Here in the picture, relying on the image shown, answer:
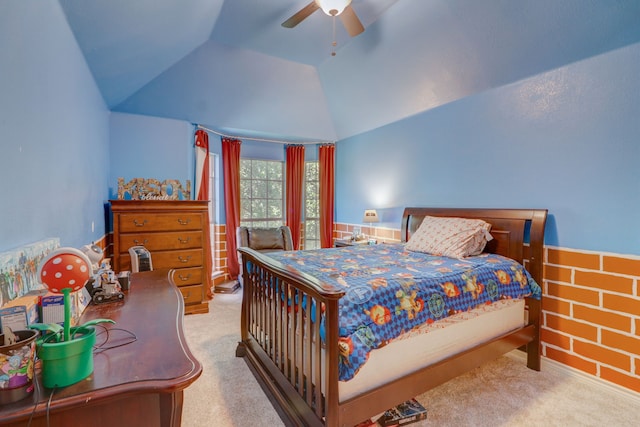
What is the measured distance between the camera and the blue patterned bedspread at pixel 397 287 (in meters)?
1.55

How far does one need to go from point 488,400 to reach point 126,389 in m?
2.27

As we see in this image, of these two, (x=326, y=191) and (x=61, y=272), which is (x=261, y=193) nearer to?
(x=326, y=191)

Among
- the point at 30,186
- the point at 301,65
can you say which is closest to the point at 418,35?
the point at 301,65

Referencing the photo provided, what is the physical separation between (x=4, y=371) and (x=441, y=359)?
6.73 feet

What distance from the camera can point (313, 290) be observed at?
5.06ft

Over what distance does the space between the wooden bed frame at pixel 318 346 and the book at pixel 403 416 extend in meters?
0.19

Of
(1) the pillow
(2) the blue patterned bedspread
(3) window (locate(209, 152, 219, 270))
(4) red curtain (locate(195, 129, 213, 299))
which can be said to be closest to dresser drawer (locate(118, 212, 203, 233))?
(4) red curtain (locate(195, 129, 213, 299))

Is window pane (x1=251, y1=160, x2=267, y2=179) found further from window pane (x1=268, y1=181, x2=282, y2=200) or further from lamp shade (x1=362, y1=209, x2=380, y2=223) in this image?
lamp shade (x1=362, y1=209, x2=380, y2=223)

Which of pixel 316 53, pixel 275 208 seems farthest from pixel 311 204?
pixel 316 53

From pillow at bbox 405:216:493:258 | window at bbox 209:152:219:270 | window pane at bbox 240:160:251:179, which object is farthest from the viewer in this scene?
window pane at bbox 240:160:251:179

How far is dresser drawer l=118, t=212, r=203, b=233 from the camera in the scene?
3250 millimetres

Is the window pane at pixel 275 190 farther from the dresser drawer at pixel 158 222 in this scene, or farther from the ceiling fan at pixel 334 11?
the ceiling fan at pixel 334 11

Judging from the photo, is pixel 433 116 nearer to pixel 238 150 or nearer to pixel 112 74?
pixel 238 150

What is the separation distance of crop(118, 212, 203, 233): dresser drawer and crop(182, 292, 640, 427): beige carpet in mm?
1537
